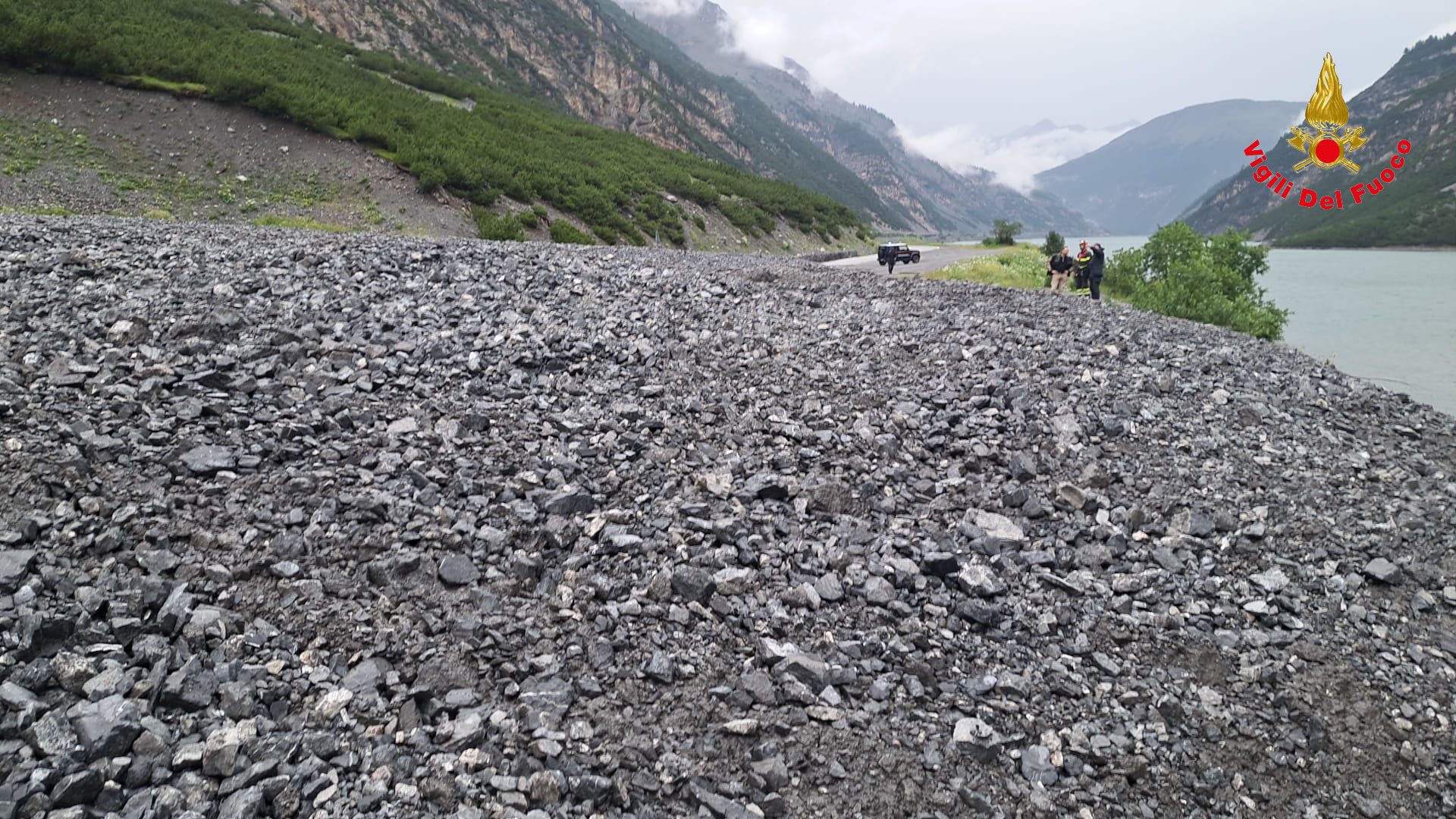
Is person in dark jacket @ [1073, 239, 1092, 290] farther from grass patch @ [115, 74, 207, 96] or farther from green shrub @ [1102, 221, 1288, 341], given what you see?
grass patch @ [115, 74, 207, 96]

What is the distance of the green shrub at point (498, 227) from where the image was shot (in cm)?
3197

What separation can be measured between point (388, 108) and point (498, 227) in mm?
24157

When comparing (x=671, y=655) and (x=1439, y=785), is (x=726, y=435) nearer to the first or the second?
(x=671, y=655)

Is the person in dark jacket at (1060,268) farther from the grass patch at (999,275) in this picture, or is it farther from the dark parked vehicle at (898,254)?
the dark parked vehicle at (898,254)

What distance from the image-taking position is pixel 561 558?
6359 millimetres

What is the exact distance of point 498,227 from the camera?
106ft

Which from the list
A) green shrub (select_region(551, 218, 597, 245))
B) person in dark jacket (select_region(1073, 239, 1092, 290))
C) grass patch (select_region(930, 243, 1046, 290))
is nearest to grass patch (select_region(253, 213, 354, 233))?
green shrub (select_region(551, 218, 597, 245))

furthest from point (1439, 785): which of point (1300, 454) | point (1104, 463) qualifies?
point (1300, 454)

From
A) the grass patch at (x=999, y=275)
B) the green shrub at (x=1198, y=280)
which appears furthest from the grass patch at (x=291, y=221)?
the green shrub at (x=1198, y=280)

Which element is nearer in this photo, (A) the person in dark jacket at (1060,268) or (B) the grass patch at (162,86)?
(A) the person in dark jacket at (1060,268)

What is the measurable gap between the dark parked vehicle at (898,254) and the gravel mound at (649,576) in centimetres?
2684

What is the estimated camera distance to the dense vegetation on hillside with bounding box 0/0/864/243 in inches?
1444

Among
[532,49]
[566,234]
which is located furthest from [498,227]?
[532,49]

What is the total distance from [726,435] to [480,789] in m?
5.06
